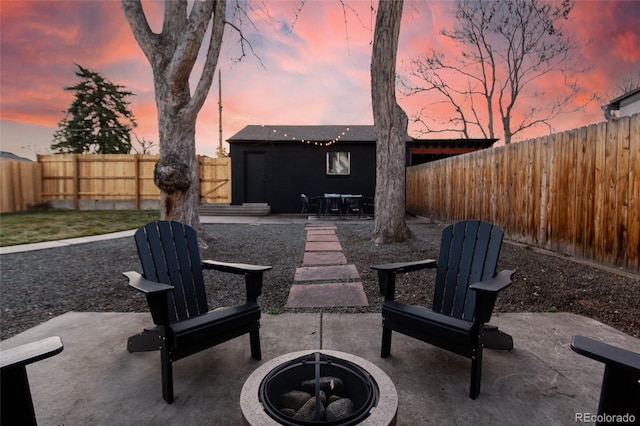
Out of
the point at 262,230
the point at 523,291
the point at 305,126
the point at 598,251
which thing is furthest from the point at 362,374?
the point at 305,126

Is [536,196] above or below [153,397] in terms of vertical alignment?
above

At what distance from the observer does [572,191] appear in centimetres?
439

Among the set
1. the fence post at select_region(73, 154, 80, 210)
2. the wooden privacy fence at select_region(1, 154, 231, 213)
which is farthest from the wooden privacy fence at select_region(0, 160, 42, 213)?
the fence post at select_region(73, 154, 80, 210)

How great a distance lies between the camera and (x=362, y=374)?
50.8 inches

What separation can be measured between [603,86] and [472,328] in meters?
18.9

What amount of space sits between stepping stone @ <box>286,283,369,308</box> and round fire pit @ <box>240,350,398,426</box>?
1.57m

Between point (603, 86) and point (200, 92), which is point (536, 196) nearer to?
point (200, 92)

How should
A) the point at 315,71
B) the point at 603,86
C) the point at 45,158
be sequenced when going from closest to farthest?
the point at 315,71 → the point at 45,158 → the point at 603,86

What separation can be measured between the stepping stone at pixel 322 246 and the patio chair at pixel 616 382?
466 centimetres

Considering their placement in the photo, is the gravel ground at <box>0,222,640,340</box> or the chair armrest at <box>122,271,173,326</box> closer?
the chair armrest at <box>122,271,173,326</box>

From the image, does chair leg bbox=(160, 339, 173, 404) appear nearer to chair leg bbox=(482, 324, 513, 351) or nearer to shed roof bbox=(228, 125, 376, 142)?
chair leg bbox=(482, 324, 513, 351)

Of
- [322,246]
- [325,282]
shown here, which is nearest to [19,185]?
[322,246]

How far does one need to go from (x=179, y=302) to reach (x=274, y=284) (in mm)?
1650

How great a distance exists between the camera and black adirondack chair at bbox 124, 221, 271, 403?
1591 mm
